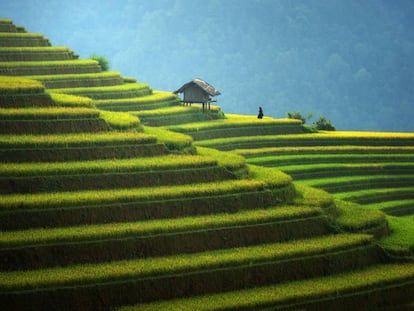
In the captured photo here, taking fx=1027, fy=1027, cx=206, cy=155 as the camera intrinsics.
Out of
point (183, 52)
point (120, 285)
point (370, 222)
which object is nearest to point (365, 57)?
point (183, 52)

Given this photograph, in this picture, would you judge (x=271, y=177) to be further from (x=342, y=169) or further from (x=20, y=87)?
(x=342, y=169)

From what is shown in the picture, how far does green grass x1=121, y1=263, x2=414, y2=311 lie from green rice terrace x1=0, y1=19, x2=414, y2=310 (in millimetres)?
50

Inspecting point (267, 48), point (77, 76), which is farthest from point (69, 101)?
point (267, 48)

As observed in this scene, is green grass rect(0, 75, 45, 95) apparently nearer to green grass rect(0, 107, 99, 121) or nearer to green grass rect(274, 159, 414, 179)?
green grass rect(0, 107, 99, 121)

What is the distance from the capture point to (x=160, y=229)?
31125 millimetres

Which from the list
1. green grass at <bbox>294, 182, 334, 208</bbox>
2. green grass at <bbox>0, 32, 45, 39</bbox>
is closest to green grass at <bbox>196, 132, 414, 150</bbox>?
green grass at <bbox>0, 32, 45, 39</bbox>

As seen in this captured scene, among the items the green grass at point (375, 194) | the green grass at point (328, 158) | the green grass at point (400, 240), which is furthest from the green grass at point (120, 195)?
the green grass at point (328, 158)

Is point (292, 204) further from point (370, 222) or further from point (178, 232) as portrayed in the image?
point (178, 232)

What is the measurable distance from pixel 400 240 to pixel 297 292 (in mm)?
6867

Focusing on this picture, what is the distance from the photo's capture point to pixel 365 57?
14238 centimetres

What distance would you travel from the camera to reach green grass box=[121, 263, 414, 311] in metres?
29.3

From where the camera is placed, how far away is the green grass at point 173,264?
27.9 meters

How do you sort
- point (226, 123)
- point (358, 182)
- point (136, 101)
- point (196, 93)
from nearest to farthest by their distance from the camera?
point (358, 182)
point (136, 101)
point (226, 123)
point (196, 93)

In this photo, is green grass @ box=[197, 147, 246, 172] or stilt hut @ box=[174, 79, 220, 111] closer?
green grass @ box=[197, 147, 246, 172]
